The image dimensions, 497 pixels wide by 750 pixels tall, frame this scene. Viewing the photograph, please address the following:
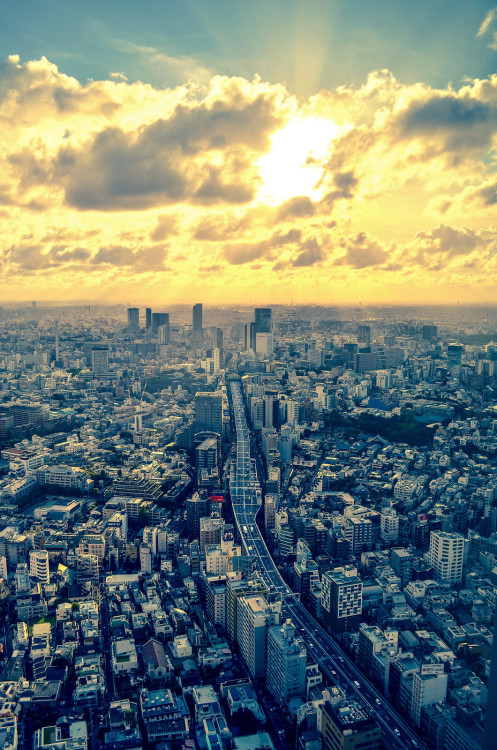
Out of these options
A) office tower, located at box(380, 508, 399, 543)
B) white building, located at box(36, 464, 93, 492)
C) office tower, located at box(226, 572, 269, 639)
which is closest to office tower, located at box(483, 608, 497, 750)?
office tower, located at box(226, 572, 269, 639)

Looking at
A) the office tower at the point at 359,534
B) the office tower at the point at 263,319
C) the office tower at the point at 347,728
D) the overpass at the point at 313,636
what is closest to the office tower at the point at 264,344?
the office tower at the point at 263,319

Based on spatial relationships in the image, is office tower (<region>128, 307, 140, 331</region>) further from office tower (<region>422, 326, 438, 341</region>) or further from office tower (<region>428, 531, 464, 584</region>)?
office tower (<region>428, 531, 464, 584</region>)

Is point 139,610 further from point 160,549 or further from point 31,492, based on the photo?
point 31,492

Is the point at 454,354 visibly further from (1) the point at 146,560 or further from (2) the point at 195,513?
(1) the point at 146,560

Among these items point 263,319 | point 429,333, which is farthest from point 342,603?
point 263,319

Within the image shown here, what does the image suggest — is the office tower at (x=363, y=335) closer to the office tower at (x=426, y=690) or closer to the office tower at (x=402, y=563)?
the office tower at (x=402, y=563)

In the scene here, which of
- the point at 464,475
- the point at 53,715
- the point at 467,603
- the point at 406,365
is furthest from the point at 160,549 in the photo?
the point at 406,365

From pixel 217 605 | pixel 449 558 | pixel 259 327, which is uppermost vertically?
pixel 259 327
